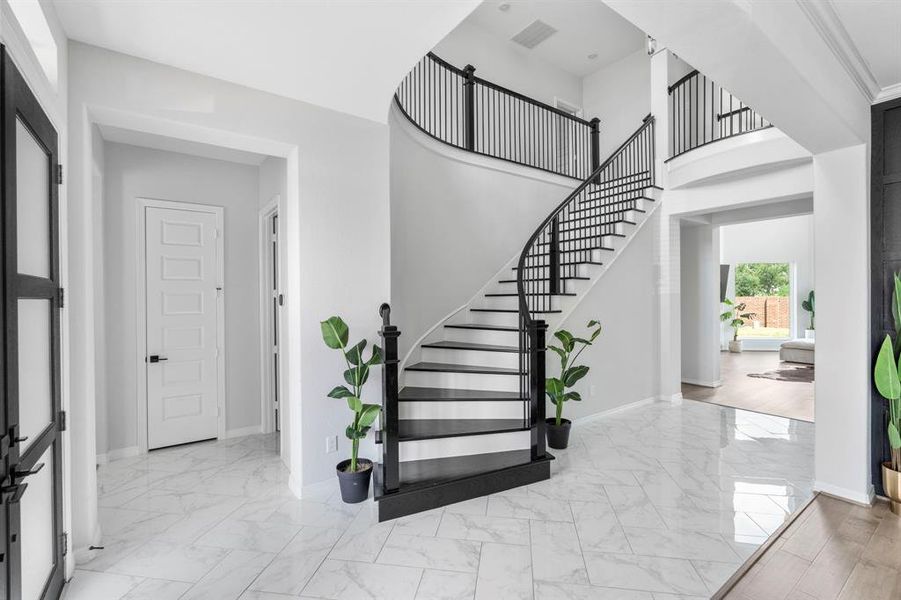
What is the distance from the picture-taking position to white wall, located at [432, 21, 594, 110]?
650 cm

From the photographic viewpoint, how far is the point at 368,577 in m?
2.28

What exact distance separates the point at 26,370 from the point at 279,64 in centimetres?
206

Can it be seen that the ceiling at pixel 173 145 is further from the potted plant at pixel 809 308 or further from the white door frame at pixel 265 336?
the potted plant at pixel 809 308

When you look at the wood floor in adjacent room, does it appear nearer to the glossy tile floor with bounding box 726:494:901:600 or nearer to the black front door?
the glossy tile floor with bounding box 726:494:901:600

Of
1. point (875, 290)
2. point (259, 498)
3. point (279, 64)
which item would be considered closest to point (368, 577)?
point (259, 498)

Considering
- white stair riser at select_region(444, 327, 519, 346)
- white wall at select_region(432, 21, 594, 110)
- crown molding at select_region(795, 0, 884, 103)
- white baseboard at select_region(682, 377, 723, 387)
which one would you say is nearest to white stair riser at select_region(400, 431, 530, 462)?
white stair riser at select_region(444, 327, 519, 346)

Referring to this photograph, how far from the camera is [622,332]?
545cm

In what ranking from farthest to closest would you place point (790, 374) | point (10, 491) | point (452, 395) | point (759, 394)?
point (790, 374), point (759, 394), point (452, 395), point (10, 491)

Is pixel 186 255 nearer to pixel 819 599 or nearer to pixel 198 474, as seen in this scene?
pixel 198 474

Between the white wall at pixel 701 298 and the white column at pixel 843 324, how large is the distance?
382 cm

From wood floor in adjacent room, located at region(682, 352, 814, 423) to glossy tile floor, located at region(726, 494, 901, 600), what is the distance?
8.91 feet

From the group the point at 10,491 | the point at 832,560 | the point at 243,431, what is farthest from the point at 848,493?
the point at 243,431

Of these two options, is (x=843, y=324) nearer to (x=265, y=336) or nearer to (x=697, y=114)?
(x=697, y=114)

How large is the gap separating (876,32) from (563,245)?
152 inches
